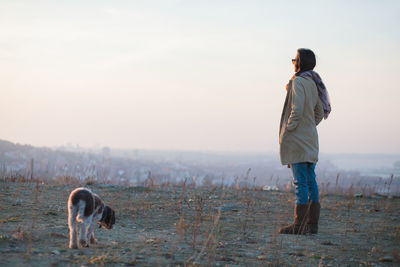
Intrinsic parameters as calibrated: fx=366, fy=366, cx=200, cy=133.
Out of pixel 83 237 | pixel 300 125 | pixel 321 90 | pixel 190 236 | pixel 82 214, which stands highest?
pixel 321 90

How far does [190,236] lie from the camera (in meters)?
5.37

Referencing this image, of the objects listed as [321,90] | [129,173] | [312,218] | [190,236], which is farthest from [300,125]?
[129,173]

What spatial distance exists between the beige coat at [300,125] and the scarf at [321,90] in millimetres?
103

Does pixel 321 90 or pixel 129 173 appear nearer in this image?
pixel 321 90

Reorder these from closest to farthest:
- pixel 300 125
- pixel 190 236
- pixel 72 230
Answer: pixel 72 230 → pixel 190 236 → pixel 300 125

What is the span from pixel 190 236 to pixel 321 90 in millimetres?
3182

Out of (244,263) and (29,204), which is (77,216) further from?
(29,204)

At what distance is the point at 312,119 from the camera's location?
592 cm

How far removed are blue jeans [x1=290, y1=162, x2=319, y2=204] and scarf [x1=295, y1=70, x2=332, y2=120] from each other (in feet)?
3.31

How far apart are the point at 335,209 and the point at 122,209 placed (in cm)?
485

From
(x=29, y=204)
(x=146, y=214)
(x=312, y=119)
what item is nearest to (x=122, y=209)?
(x=146, y=214)

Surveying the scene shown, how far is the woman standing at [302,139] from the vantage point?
5754 millimetres

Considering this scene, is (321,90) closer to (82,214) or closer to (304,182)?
(304,182)

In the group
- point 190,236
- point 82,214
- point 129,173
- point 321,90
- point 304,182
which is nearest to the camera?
point 82,214
